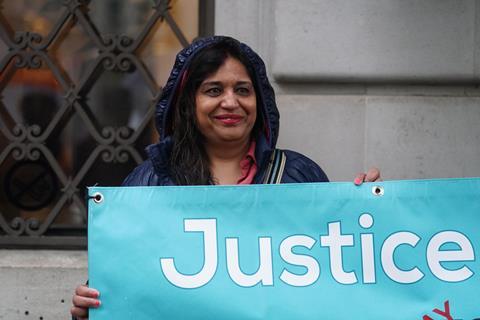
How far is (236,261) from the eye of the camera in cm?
240

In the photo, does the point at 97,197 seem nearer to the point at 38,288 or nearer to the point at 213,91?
the point at 213,91

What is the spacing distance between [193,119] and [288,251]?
661mm

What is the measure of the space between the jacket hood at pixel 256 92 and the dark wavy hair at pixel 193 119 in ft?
0.05

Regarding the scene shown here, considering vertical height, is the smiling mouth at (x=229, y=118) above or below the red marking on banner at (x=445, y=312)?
above

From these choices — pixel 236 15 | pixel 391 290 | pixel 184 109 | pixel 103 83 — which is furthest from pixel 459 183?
pixel 103 83

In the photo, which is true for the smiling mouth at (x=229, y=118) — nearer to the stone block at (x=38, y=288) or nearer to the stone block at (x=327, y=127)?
the stone block at (x=327, y=127)

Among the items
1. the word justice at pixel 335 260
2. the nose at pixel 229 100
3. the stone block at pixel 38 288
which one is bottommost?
the word justice at pixel 335 260

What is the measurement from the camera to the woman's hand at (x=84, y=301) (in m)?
2.39

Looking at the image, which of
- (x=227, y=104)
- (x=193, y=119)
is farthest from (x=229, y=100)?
(x=193, y=119)

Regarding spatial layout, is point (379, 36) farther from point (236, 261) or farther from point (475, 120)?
point (236, 261)

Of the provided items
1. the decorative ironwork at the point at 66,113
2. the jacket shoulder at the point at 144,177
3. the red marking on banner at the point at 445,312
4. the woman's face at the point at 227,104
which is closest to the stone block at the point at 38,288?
the decorative ironwork at the point at 66,113

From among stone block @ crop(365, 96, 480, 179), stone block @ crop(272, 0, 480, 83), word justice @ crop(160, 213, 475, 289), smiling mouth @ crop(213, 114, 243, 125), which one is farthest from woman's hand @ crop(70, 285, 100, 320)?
stone block @ crop(365, 96, 480, 179)

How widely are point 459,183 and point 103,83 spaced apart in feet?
7.60

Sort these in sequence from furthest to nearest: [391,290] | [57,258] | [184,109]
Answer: [57,258]
[184,109]
[391,290]
